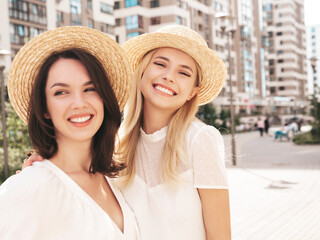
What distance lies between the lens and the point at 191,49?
8.47 feet

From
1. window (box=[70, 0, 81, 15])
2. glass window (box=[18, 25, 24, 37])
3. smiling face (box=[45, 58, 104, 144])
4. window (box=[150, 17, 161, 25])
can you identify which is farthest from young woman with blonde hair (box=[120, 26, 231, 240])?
window (box=[150, 17, 161, 25])

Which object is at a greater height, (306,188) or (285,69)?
(285,69)

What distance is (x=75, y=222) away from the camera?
184 centimetres

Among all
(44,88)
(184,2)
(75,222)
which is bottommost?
(75,222)

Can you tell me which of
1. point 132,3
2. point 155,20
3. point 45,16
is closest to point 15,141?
point 45,16

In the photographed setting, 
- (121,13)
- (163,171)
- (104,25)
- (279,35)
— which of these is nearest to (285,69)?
(279,35)

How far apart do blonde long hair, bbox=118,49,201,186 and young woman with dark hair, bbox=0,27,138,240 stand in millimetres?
206

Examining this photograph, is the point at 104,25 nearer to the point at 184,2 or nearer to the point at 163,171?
the point at 184,2

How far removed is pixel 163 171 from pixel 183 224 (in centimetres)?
34

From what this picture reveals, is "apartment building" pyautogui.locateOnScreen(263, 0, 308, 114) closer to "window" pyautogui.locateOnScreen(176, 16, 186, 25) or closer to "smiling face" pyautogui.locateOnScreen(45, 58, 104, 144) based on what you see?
"window" pyautogui.locateOnScreen(176, 16, 186, 25)

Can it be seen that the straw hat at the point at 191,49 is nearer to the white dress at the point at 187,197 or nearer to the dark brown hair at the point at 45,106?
the white dress at the point at 187,197

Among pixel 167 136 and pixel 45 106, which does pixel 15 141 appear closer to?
pixel 167 136

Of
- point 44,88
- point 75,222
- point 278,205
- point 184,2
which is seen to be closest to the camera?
point 75,222

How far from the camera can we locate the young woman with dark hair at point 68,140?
177cm
